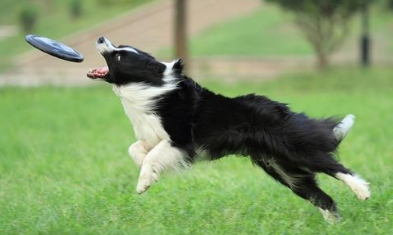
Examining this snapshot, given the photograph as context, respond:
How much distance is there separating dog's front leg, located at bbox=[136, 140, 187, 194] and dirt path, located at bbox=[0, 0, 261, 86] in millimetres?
13013

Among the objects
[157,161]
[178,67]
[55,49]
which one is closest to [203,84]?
[55,49]

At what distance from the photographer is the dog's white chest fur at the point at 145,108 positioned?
17.9 ft

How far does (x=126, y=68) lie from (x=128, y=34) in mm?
19728

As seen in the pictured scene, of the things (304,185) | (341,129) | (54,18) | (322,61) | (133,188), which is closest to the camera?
(341,129)

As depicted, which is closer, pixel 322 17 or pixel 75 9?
pixel 322 17

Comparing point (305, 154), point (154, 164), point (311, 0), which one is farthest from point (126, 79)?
point (311, 0)

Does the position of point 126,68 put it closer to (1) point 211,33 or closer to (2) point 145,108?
(2) point 145,108

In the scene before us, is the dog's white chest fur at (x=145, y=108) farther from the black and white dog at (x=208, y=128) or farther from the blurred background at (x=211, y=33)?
the blurred background at (x=211, y=33)

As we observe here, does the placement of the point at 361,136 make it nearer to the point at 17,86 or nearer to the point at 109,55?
the point at 109,55

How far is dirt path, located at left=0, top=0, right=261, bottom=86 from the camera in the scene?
2045 cm

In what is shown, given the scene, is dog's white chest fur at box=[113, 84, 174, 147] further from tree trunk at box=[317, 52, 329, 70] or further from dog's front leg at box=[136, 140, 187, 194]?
tree trunk at box=[317, 52, 329, 70]

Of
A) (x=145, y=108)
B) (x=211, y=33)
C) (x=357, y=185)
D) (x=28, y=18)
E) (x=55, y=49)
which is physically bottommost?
(x=211, y=33)

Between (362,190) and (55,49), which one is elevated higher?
(55,49)

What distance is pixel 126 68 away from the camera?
5531mm
